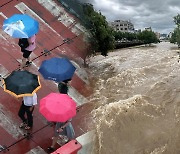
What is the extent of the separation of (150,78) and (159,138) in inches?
177

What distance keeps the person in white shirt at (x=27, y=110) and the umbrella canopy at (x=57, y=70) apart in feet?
2.47

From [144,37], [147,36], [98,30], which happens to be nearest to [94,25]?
[98,30]

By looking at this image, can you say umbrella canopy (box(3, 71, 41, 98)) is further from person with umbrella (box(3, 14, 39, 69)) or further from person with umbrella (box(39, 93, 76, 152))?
person with umbrella (box(3, 14, 39, 69))

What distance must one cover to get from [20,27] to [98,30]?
510 cm

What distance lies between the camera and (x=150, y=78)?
46.2 feet

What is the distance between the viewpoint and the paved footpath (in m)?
10.2

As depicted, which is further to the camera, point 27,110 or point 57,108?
point 27,110

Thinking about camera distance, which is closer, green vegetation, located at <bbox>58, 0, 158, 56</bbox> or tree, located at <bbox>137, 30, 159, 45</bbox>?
green vegetation, located at <bbox>58, 0, 158, 56</bbox>

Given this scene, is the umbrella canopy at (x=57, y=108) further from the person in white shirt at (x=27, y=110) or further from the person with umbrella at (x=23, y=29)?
the person with umbrella at (x=23, y=29)

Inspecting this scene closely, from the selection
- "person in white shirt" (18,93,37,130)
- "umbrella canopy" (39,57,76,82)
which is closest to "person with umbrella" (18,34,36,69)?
"umbrella canopy" (39,57,76,82)

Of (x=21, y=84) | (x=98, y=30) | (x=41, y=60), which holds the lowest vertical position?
(x=41, y=60)

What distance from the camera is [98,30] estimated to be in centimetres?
1551

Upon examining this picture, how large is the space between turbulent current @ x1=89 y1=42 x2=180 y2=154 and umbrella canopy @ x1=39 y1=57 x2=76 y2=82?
5.00 feet

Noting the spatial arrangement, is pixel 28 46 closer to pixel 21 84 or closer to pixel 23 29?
pixel 23 29
